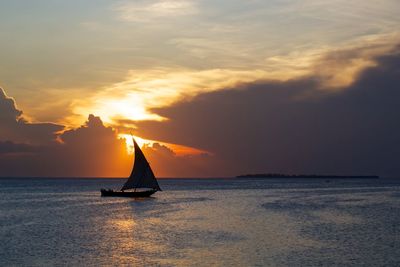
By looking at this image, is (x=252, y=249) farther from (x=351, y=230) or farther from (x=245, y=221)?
(x=245, y=221)

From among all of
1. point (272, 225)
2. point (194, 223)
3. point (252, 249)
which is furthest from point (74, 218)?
point (252, 249)

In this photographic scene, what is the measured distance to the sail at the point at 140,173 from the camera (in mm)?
87750

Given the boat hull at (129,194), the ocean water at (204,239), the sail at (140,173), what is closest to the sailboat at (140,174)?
the sail at (140,173)

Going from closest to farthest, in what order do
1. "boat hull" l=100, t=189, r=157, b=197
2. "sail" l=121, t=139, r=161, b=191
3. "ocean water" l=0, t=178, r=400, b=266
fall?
1. "ocean water" l=0, t=178, r=400, b=266
2. "sail" l=121, t=139, r=161, b=191
3. "boat hull" l=100, t=189, r=157, b=197

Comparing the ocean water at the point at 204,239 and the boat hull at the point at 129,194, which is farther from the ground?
the boat hull at the point at 129,194

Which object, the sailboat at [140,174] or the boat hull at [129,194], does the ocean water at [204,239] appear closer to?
the sailboat at [140,174]

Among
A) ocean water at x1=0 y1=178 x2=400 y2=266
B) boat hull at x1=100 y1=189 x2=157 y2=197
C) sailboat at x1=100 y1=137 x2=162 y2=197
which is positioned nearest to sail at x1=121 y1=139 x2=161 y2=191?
sailboat at x1=100 y1=137 x2=162 y2=197

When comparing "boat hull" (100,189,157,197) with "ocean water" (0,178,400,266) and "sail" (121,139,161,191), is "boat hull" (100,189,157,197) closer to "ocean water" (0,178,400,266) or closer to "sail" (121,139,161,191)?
"sail" (121,139,161,191)

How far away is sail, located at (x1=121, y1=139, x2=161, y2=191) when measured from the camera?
3455 inches

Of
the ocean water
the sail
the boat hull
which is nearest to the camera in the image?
the ocean water

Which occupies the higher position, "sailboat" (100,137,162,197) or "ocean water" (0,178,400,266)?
"sailboat" (100,137,162,197)

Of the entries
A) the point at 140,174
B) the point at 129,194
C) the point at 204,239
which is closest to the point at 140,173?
the point at 140,174

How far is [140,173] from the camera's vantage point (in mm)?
89188

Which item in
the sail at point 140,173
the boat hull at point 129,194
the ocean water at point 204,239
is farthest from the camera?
the boat hull at point 129,194
